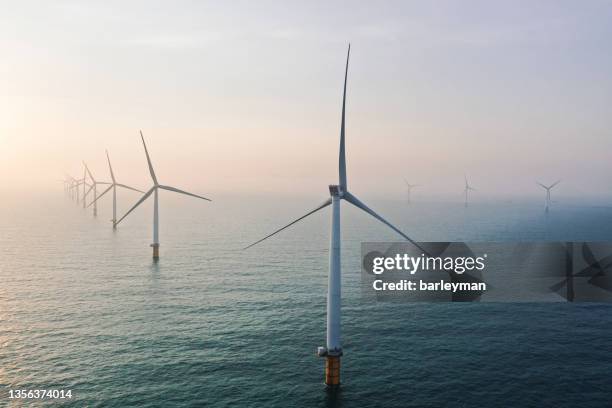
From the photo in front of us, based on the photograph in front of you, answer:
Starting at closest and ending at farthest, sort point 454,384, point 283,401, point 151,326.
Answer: point 283,401, point 454,384, point 151,326

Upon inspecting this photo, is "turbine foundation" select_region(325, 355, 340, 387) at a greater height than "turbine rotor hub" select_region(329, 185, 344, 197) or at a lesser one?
lesser

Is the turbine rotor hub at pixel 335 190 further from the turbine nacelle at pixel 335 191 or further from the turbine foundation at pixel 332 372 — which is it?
the turbine foundation at pixel 332 372

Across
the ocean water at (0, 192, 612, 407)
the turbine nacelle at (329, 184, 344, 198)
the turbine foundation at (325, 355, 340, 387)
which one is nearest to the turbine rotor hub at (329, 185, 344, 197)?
the turbine nacelle at (329, 184, 344, 198)

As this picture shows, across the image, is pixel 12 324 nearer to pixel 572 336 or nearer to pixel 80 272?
pixel 80 272

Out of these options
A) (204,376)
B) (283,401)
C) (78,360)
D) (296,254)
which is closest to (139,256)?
(296,254)

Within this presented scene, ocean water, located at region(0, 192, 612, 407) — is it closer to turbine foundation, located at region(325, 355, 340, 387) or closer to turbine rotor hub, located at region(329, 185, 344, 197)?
turbine foundation, located at region(325, 355, 340, 387)

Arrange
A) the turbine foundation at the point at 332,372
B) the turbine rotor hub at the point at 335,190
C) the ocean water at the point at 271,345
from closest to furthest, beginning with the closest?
the ocean water at the point at 271,345, the turbine foundation at the point at 332,372, the turbine rotor hub at the point at 335,190

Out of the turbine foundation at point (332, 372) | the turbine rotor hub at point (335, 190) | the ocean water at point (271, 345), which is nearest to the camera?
the ocean water at point (271, 345)

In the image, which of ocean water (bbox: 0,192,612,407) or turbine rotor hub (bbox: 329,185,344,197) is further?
turbine rotor hub (bbox: 329,185,344,197)

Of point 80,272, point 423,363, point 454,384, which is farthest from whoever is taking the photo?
point 80,272

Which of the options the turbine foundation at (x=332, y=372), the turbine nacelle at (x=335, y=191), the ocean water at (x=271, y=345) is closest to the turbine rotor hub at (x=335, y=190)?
the turbine nacelle at (x=335, y=191)

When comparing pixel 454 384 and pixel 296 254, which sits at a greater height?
pixel 296 254
